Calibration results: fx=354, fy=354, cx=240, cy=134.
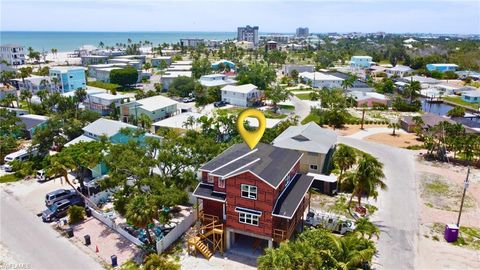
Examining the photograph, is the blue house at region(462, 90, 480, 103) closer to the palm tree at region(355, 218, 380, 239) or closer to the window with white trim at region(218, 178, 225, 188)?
the palm tree at region(355, 218, 380, 239)

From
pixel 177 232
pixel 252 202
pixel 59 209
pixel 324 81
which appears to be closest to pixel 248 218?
pixel 252 202

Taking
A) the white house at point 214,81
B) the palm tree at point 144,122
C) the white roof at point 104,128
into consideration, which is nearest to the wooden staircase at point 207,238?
the white roof at point 104,128

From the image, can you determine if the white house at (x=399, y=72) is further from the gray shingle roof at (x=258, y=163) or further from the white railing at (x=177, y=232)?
the white railing at (x=177, y=232)

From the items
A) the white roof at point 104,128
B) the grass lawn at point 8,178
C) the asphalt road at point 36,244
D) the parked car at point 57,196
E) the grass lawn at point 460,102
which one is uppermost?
the white roof at point 104,128

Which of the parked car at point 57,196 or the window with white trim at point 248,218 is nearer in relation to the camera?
the window with white trim at point 248,218

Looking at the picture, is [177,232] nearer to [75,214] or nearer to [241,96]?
[75,214]

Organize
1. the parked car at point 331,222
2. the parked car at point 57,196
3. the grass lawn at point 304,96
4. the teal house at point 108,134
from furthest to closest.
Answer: the grass lawn at point 304,96 < the teal house at point 108,134 < the parked car at point 57,196 < the parked car at point 331,222

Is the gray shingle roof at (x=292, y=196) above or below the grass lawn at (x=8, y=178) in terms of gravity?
above

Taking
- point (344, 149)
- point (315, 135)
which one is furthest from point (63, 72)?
point (344, 149)
